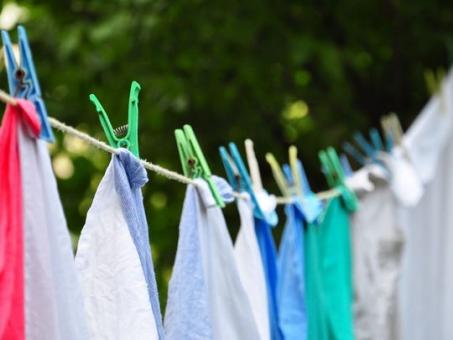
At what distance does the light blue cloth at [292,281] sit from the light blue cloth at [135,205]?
0.39 meters

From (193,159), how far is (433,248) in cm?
132

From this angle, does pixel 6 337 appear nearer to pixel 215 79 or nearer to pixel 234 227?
pixel 234 227

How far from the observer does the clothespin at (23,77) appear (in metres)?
0.83

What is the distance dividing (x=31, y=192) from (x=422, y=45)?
2.02 m

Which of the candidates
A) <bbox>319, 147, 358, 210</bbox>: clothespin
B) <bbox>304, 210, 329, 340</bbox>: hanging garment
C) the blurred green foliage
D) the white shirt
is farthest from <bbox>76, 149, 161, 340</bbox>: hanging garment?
the blurred green foliage

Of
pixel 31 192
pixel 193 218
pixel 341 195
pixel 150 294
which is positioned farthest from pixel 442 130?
pixel 31 192

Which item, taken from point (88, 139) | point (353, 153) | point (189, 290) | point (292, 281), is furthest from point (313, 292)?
point (353, 153)

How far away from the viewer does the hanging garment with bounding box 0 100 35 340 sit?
80cm

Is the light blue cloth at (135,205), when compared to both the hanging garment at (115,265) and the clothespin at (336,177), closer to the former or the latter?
the hanging garment at (115,265)

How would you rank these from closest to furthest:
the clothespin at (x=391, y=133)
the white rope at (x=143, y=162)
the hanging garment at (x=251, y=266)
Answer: the white rope at (x=143, y=162)
the hanging garment at (x=251, y=266)
the clothespin at (x=391, y=133)

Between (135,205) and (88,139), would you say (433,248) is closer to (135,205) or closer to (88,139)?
(135,205)

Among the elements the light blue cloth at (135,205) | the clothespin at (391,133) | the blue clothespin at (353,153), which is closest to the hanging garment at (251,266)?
the light blue cloth at (135,205)

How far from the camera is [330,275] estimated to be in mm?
1636

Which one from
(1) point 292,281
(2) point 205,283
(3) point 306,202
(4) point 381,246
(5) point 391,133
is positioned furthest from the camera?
(5) point 391,133
